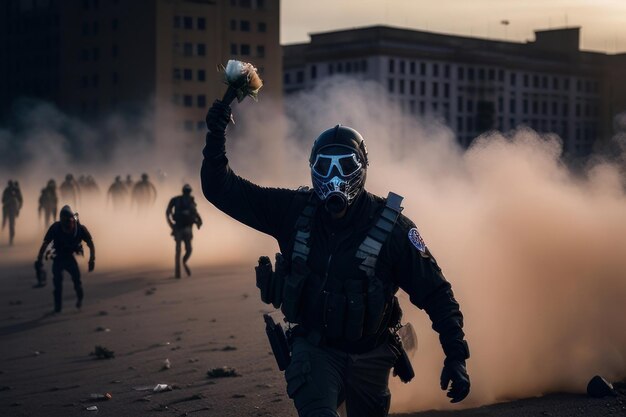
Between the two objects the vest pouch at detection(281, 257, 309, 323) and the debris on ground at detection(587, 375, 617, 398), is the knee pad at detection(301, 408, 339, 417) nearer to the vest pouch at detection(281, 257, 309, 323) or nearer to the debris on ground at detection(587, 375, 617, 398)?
the vest pouch at detection(281, 257, 309, 323)

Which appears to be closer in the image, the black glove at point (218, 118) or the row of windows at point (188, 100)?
the black glove at point (218, 118)

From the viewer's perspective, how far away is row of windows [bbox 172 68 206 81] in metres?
99.8

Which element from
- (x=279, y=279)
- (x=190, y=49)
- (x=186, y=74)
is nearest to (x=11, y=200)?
(x=279, y=279)

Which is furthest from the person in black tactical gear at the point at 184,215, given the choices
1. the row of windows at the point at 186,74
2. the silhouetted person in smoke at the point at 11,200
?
the row of windows at the point at 186,74

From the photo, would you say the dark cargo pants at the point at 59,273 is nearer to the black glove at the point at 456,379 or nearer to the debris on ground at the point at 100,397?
the debris on ground at the point at 100,397

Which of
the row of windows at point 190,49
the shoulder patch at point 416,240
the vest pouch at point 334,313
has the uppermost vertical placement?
the row of windows at point 190,49

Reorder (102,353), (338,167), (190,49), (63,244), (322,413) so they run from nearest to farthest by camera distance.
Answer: (322,413) < (338,167) < (102,353) < (63,244) < (190,49)

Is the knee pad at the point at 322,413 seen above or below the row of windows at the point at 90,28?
below

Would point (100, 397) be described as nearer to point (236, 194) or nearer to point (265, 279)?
point (265, 279)

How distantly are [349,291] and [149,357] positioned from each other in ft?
22.5

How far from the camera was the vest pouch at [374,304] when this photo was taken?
5801 millimetres

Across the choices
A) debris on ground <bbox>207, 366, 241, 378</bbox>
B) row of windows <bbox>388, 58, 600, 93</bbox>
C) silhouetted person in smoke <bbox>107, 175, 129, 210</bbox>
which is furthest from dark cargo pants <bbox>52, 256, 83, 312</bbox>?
row of windows <bbox>388, 58, 600, 93</bbox>

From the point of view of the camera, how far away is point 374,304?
19.0 feet

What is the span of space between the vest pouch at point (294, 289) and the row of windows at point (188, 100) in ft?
307
